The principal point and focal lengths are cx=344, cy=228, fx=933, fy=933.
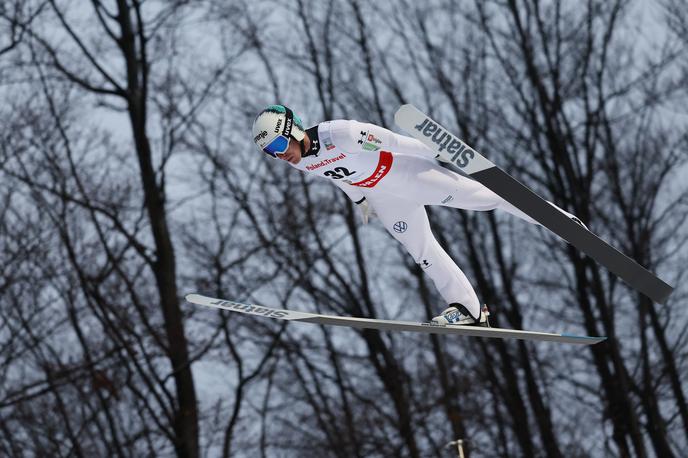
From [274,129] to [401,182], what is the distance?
935 mm

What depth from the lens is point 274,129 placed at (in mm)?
5309

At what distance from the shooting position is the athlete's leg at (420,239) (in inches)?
234

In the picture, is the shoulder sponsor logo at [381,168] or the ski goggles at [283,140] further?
the shoulder sponsor logo at [381,168]

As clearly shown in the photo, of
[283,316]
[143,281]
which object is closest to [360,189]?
[283,316]

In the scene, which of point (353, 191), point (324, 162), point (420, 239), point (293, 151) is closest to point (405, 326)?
point (420, 239)

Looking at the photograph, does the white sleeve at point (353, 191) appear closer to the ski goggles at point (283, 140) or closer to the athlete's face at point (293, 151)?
the athlete's face at point (293, 151)

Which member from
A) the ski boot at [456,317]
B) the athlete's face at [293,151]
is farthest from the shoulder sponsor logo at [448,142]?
the ski boot at [456,317]

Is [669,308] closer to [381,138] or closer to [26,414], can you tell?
[26,414]

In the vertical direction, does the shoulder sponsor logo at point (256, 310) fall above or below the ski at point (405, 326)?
above

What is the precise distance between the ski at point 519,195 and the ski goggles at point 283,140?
63cm

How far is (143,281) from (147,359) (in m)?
4.33

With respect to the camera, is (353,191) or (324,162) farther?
(353,191)

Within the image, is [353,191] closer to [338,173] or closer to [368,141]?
[338,173]

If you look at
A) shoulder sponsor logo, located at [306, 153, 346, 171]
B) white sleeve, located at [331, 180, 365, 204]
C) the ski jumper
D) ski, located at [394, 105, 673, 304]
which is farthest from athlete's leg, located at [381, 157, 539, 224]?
shoulder sponsor logo, located at [306, 153, 346, 171]
